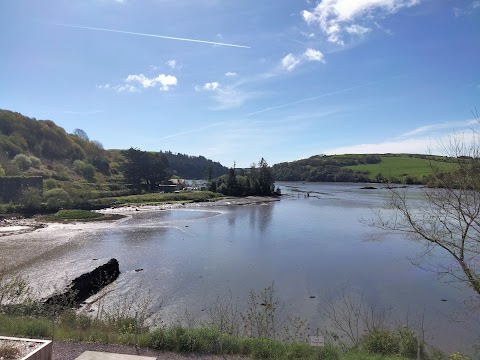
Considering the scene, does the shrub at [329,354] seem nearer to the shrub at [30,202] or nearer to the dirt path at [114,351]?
the dirt path at [114,351]

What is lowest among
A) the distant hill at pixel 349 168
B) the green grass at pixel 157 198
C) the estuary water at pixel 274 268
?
the estuary water at pixel 274 268

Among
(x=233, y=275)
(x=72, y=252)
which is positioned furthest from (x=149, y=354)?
(x=72, y=252)

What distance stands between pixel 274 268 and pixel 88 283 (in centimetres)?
1244

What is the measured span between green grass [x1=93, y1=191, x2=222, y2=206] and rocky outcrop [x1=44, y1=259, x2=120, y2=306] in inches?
2094

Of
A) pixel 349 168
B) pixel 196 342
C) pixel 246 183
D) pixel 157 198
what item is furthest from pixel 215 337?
pixel 349 168

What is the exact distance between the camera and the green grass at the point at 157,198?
258ft

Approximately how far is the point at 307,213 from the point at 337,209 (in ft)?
24.5

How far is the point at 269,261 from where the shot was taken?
29297 mm

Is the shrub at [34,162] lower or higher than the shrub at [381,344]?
higher

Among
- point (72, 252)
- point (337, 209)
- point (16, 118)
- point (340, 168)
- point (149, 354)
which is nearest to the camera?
point (149, 354)

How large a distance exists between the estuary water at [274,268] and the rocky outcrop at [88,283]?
0.75 metres

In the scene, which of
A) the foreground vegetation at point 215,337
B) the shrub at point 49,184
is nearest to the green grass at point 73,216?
the shrub at point 49,184

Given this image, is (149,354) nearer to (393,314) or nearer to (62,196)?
(393,314)

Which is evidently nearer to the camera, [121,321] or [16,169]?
[121,321]
